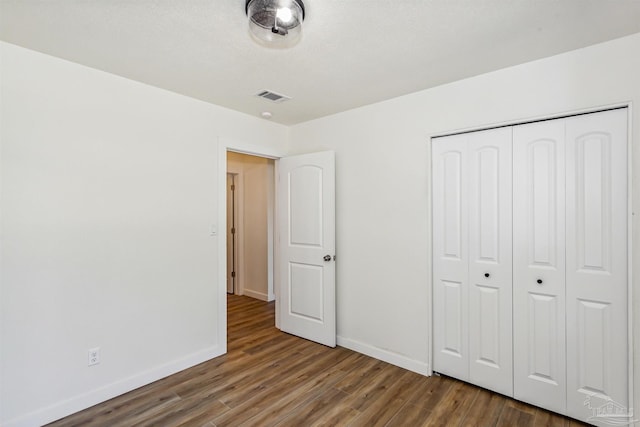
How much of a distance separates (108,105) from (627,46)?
352cm

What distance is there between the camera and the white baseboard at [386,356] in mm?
2724

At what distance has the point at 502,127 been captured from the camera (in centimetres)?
237

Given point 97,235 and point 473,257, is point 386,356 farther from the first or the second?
point 97,235

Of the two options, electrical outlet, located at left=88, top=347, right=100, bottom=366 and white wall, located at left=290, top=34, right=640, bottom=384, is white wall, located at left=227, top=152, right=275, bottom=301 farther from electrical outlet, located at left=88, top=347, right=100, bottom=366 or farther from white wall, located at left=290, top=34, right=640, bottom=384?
electrical outlet, located at left=88, top=347, right=100, bottom=366

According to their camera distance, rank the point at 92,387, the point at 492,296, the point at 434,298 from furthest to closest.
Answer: the point at 434,298
the point at 492,296
the point at 92,387

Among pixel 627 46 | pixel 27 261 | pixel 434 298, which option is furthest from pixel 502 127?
pixel 27 261

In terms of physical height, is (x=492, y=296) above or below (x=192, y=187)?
below

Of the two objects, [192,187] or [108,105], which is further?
[192,187]

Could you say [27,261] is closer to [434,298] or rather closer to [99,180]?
[99,180]

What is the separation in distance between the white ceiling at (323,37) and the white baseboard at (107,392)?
7.76 ft

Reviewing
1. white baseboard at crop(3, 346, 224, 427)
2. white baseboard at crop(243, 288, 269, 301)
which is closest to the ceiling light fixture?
white baseboard at crop(3, 346, 224, 427)

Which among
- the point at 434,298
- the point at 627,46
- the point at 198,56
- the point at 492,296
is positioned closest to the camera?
the point at 627,46

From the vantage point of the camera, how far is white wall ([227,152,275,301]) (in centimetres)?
494

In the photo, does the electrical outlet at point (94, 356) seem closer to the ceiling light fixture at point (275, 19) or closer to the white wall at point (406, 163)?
the white wall at point (406, 163)
